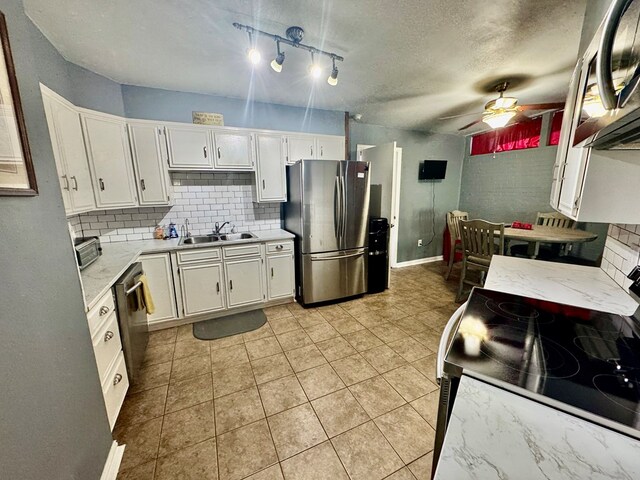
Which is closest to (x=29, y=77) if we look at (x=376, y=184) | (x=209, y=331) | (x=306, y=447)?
(x=306, y=447)

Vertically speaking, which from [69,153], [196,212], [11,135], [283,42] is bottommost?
[196,212]

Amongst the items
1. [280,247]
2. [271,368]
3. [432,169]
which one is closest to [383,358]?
[271,368]

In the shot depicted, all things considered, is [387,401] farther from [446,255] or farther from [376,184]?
[446,255]

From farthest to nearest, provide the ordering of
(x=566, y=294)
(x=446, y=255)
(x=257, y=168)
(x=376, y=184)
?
(x=446, y=255)
(x=376, y=184)
(x=257, y=168)
(x=566, y=294)

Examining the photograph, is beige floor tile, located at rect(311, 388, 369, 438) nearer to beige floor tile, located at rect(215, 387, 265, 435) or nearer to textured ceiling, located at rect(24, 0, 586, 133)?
beige floor tile, located at rect(215, 387, 265, 435)

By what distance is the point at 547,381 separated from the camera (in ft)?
2.26

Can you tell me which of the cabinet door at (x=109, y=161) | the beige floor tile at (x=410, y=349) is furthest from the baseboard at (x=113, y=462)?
the beige floor tile at (x=410, y=349)

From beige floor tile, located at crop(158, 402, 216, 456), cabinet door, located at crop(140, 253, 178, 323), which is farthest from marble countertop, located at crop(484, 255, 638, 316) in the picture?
cabinet door, located at crop(140, 253, 178, 323)

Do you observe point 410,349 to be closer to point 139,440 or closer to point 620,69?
point 139,440

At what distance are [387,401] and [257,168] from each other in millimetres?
2605

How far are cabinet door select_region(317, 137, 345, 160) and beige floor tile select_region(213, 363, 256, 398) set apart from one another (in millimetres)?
2557

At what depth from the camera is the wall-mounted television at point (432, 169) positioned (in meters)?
4.48

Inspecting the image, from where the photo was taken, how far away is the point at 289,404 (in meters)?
1.73

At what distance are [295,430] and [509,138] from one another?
5.08 metres
